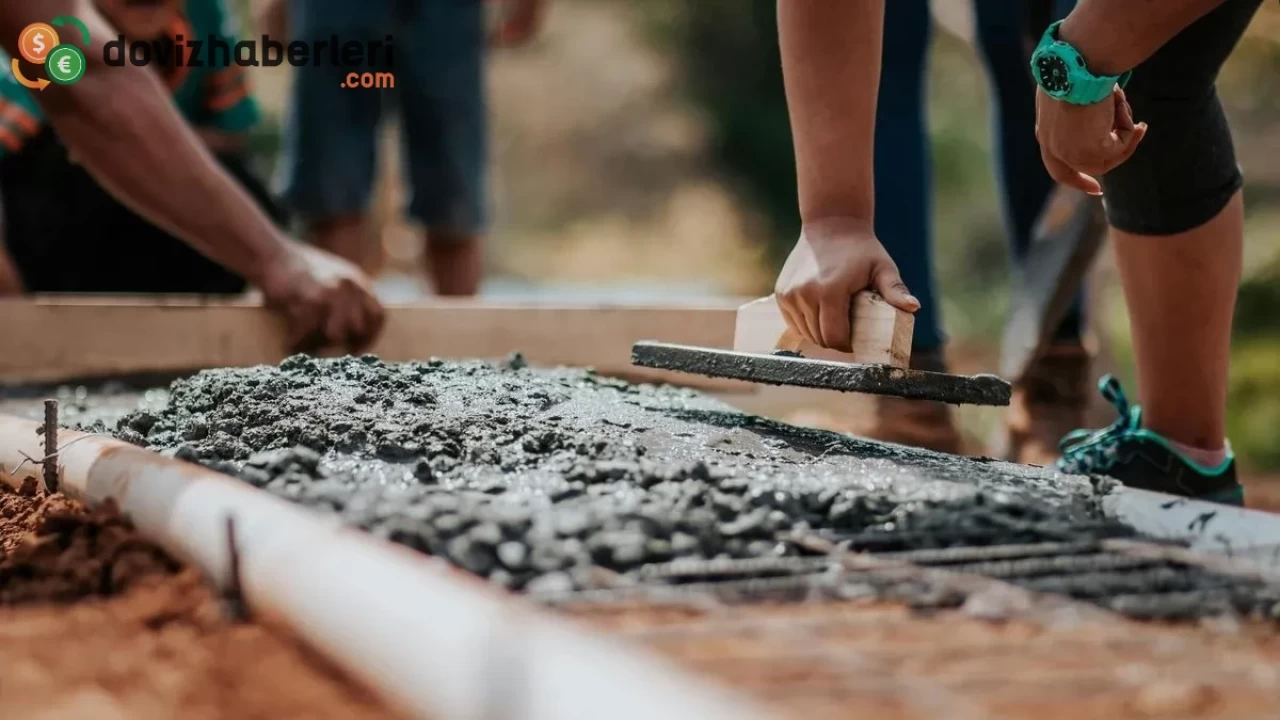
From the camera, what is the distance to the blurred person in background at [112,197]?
3.03 metres

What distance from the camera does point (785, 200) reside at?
834 cm

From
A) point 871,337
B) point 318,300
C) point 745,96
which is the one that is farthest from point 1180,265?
point 745,96

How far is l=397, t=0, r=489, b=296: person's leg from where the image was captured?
326cm

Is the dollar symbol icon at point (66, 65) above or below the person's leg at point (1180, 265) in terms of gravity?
above

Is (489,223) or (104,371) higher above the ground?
(489,223)

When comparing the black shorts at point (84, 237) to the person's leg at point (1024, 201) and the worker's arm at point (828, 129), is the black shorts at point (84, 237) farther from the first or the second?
the worker's arm at point (828, 129)

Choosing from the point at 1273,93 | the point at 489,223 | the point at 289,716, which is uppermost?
the point at 1273,93

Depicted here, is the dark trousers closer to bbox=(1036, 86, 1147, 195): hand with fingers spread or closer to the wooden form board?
the wooden form board

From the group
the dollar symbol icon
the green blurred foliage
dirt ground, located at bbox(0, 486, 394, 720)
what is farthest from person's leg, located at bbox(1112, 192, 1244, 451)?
the green blurred foliage

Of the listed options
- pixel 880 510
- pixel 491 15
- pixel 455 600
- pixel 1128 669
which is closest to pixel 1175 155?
pixel 880 510

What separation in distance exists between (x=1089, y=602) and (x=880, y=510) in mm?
224

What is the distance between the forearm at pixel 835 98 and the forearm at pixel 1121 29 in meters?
0.30

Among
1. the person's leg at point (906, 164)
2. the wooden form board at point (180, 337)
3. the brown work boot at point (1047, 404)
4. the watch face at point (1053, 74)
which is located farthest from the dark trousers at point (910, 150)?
the watch face at point (1053, 74)

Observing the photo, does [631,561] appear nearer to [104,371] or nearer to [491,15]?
[104,371]
